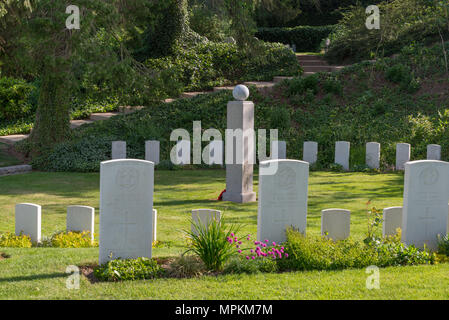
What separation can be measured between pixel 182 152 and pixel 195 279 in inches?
356

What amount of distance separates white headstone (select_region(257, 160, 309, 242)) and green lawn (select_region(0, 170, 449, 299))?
78 centimetres

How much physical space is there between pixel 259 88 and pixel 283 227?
13.1m

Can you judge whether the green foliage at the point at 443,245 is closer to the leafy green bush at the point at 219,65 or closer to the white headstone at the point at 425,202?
the white headstone at the point at 425,202

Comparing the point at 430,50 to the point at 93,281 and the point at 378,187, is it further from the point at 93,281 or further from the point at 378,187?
the point at 93,281

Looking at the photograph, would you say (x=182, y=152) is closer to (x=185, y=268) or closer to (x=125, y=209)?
(x=125, y=209)

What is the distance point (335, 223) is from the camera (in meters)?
7.42

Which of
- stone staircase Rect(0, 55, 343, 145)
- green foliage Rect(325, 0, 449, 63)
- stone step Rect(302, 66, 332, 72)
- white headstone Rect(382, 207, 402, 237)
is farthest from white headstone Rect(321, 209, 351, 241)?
stone step Rect(302, 66, 332, 72)

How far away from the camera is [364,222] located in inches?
362

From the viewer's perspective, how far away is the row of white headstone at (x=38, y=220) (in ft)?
26.1

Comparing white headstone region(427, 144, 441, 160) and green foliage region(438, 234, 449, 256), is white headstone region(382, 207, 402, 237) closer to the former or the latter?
green foliage region(438, 234, 449, 256)

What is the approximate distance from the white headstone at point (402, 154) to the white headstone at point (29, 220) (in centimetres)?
915

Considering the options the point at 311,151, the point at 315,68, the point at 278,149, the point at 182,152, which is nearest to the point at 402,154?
the point at 311,151

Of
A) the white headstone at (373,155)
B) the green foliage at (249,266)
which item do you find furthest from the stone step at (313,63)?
the green foliage at (249,266)

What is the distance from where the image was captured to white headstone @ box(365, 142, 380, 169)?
1431 centimetres
